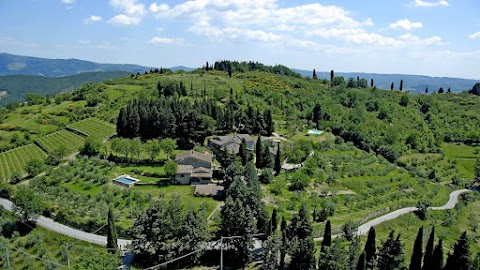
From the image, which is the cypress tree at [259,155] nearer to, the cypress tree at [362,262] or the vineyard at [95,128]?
the cypress tree at [362,262]

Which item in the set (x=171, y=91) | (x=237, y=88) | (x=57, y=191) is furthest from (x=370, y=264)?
(x=237, y=88)

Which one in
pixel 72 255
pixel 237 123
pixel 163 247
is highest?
pixel 237 123

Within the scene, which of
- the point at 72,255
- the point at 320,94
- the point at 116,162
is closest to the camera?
the point at 72,255

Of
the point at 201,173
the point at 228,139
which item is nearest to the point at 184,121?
the point at 228,139

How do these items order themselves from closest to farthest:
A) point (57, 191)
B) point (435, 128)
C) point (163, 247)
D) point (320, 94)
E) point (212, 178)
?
1. point (163, 247)
2. point (57, 191)
3. point (212, 178)
4. point (435, 128)
5. point (320, 94)

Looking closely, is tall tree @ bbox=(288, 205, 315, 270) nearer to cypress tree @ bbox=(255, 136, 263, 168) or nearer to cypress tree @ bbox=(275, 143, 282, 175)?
cypress tree @ bbox=(275, 143, 282, 175)

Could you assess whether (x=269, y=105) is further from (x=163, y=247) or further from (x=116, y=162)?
(x=163, y=247)

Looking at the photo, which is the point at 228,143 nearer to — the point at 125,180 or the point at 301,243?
the point at 125,180

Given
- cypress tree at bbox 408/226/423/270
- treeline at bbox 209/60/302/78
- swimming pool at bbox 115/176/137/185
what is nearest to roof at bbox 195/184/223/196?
swimming pool at bbox 115/176/137/185
